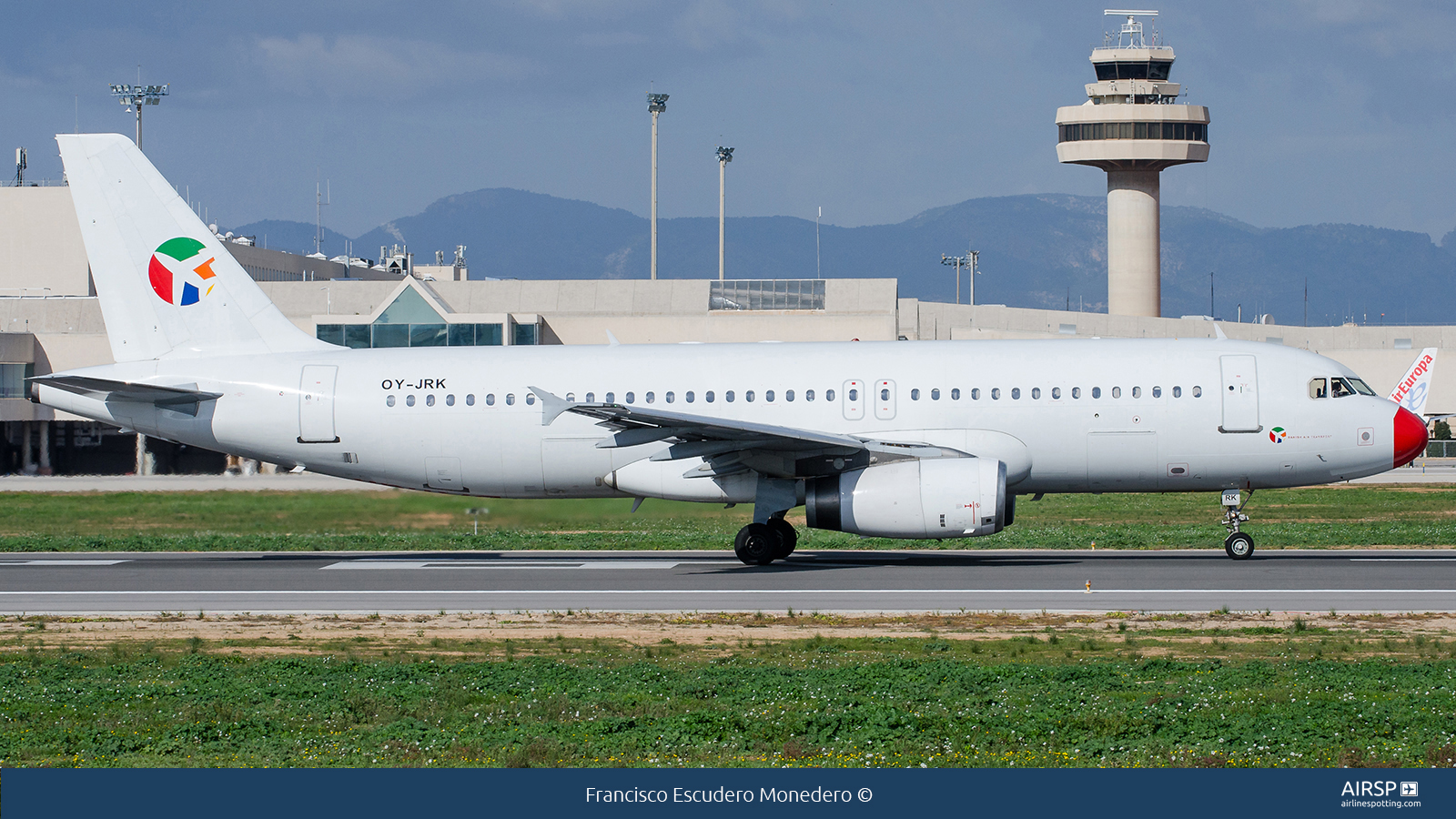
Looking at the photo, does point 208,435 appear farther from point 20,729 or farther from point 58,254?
point 58,254

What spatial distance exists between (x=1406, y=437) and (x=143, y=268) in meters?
23.5

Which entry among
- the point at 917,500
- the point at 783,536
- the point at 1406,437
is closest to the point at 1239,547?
the point at 1406,437

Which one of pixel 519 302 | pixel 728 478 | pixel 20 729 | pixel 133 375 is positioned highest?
pixel 519 302

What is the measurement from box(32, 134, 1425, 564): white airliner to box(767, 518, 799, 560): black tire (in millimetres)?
47

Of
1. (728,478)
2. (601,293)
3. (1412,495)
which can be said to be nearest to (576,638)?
(728,478)

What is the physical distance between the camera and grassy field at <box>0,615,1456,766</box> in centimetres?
1152

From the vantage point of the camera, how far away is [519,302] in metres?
73.6

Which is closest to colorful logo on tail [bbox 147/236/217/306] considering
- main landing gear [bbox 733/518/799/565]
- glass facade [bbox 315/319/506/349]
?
main landing gear [bbox 733/518/799/565]

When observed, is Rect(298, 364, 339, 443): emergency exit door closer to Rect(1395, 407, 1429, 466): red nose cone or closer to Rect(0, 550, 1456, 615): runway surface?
Rect(0, 550, 1456, 615): runway surface

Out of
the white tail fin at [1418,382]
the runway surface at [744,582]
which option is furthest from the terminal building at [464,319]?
the runway surface at [744,582]

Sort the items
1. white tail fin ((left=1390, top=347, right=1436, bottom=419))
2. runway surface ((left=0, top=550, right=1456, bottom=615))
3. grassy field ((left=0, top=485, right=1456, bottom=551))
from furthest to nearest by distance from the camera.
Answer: white tail fin ((left=1390, top=347, right=1436, bottom=419)), grassy field ((left=0, top=485, right=1456, bottom=551)), runway surface ((left=0, top=550, right=1456, bottom=615))

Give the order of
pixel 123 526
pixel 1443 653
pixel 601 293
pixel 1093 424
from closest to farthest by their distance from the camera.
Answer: pixel 1443 653 → pixel 1093 424 → pixel 123 526 → pixel 601 293

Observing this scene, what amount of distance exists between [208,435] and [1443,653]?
70.6ft

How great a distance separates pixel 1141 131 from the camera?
121 meters
